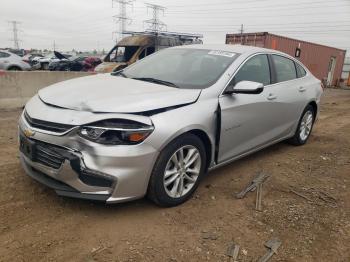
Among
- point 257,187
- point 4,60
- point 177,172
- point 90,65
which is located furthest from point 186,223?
point 90,65

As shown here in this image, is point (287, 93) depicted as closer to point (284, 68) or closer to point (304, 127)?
point (284, 68)

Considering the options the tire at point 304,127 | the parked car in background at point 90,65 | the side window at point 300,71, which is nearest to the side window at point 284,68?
the side window at point 300,71

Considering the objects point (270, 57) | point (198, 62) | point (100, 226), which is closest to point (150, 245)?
point (100, 226)

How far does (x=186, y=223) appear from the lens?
3098 millimetres

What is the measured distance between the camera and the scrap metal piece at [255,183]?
377 cm

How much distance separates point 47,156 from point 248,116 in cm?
226

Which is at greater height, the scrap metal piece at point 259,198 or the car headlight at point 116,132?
the car headlight at point 116,132

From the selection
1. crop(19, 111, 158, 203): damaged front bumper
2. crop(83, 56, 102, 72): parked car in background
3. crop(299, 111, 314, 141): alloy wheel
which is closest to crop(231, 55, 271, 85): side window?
crop(299, 111, 314, 141): alloy wheel

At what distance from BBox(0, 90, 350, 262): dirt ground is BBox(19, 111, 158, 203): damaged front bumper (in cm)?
29

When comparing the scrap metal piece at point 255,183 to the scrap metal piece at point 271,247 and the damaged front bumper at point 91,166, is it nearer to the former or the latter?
the scrap metal piece at point 271,247

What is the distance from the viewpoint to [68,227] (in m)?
2.90

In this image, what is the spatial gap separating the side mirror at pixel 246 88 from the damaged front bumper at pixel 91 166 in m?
1.25

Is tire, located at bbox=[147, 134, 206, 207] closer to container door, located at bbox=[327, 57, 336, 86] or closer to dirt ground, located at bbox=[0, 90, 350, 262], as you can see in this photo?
dirt ground, located at bbox=[0, 90, 350, 262]

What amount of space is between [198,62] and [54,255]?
102 inches
